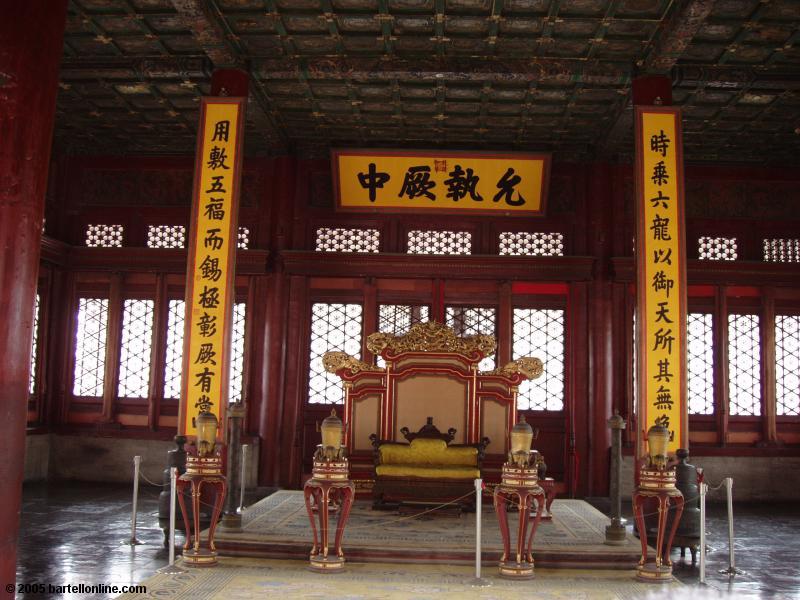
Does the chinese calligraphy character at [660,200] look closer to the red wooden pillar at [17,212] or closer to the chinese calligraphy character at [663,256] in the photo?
the chinese calligraphy character at [663,256]

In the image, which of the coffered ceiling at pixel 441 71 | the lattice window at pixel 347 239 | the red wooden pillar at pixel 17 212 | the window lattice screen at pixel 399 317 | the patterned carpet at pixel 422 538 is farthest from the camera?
the lattice window at pixel 347 239

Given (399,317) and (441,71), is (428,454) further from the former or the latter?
(441,71)

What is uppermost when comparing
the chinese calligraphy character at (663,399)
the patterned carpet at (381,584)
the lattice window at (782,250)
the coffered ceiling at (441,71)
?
the coffered ceiling at (441,71)

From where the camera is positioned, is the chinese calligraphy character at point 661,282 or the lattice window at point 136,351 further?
the lattice window at point 136,351

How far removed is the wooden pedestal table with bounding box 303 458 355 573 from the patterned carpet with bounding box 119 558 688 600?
0.10m

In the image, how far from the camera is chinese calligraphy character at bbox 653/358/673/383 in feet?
20.0

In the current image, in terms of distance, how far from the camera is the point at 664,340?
6.14 meters

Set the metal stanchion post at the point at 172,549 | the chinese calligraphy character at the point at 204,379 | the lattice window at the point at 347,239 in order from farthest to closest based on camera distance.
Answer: the lattice window at the point at 347,239
the chinese calligraphy character at the point at 204,379
the metal stanchion post at the point at 172,549

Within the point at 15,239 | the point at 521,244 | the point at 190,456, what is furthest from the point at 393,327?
the point at 15,239

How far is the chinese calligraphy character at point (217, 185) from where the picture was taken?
21.0 ft

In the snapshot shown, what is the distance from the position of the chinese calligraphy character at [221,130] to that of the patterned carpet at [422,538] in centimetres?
313

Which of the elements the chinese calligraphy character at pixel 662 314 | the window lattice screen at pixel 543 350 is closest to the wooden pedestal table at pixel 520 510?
the chinese calligraphy character at pixel 662 314

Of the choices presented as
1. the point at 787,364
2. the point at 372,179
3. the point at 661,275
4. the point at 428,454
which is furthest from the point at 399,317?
the point at 787,364

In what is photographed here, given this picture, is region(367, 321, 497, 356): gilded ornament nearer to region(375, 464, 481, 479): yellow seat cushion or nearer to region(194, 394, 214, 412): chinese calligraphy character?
region(375, 464, 481, 479): yellow seat cushion
